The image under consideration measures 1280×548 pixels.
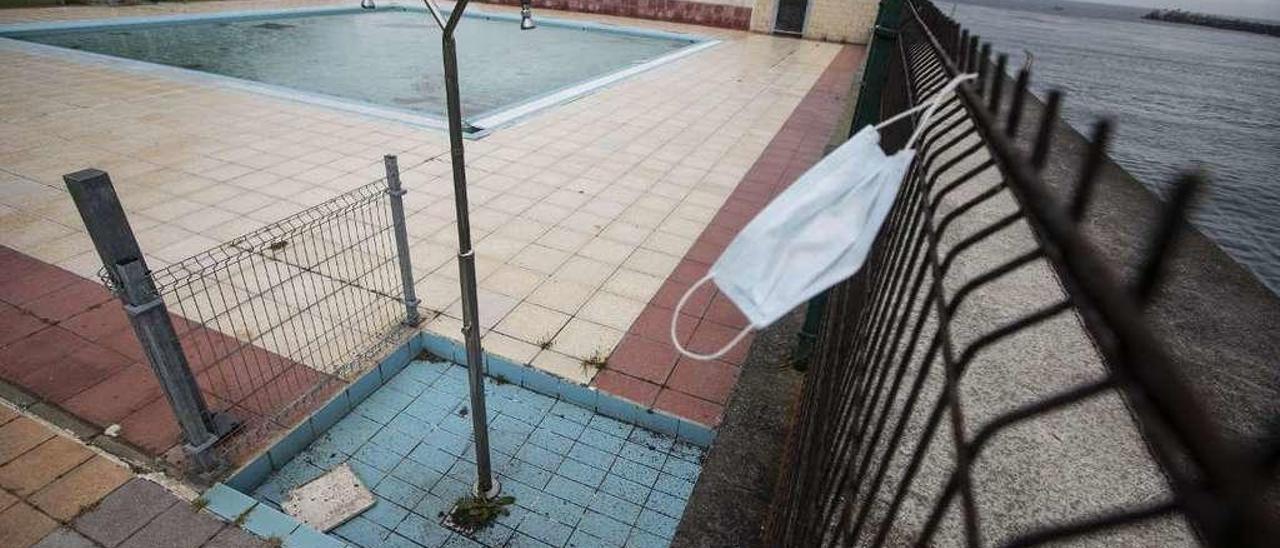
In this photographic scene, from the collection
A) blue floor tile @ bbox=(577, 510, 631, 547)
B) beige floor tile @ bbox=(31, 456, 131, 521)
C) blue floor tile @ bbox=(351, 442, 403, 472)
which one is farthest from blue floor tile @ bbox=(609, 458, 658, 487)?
beige floor tile @ bbox=(31, 456, 131, 521)

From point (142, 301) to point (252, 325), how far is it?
1610 mm

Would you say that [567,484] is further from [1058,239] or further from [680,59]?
[680,59]

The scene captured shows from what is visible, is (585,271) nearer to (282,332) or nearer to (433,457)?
(433,457)

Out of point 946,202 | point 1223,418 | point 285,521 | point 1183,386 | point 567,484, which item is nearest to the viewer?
point 1183,386

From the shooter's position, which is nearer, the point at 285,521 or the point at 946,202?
the point at 285,521

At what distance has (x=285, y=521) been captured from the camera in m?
2.66

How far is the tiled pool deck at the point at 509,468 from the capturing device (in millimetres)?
2891

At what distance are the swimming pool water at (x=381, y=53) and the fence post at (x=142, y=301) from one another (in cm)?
751

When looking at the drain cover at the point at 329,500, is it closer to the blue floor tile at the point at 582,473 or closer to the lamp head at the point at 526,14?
the blue floor tile at the point at 582,473

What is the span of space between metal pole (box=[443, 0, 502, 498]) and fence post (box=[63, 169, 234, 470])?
4.05 ft

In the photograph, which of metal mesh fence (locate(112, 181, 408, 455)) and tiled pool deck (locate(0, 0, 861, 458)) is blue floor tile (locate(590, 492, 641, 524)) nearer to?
tiled pool deck (locate(0, 0, 861, 458))

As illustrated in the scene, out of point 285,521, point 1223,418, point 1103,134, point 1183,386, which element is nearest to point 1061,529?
point 1183,386

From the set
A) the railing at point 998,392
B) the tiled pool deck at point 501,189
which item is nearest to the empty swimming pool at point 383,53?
the tiled pool deck at point 501,189

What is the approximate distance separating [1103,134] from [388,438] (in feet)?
11.3
